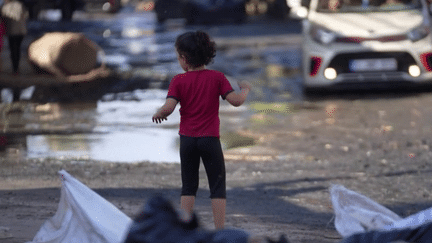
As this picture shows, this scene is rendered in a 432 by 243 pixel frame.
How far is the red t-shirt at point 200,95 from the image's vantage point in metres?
4.54

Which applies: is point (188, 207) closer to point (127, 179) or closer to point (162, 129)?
point (127, 179)

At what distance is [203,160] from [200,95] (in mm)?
396

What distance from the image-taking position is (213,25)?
28.1 meters

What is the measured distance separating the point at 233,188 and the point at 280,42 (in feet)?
46.3

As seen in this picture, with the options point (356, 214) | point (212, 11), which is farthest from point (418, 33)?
point (212, 11)

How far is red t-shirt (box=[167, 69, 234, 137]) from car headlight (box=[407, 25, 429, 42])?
6881 millimetres

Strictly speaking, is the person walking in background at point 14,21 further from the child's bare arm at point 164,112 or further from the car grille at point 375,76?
the child's bare arm at point 164,112

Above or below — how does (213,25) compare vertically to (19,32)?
below

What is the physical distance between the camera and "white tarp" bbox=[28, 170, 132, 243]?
14.3 feet

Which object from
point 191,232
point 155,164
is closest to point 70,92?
point 155,164

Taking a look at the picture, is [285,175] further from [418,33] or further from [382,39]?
[418,33]

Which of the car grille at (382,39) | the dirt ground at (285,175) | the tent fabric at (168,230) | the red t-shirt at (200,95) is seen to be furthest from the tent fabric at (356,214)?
the car grille at (382,39)

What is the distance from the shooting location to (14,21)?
1416 cm

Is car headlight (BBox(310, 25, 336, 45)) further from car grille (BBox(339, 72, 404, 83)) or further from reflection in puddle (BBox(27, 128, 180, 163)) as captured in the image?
reflection in puddle (BBox(27, 128, 180, 163))
